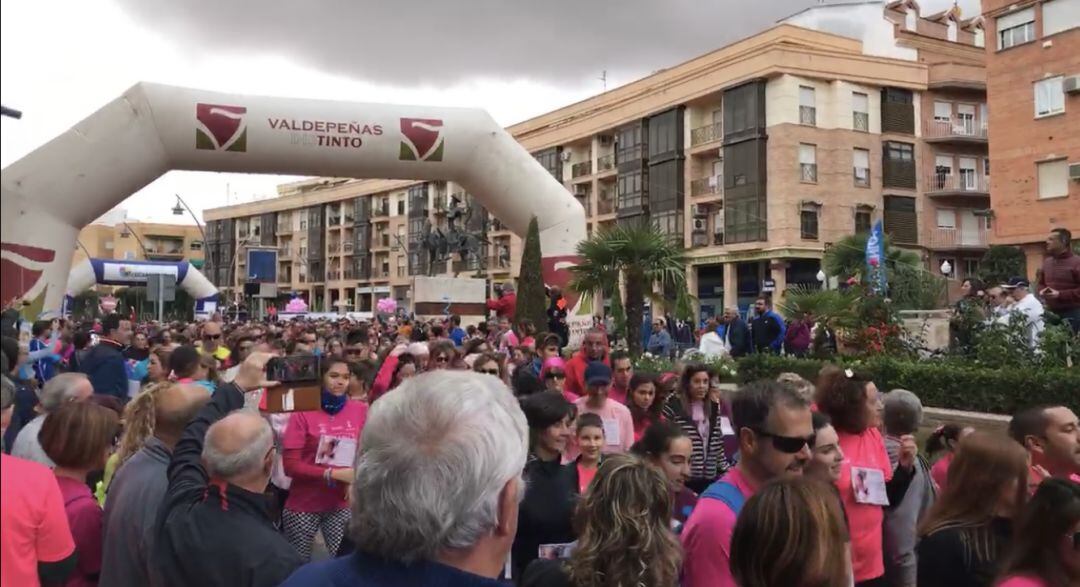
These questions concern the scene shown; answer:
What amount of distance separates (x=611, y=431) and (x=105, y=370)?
4.54 meters

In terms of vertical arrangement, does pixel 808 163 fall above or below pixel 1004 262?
above

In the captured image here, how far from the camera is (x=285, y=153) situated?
47.8 ft

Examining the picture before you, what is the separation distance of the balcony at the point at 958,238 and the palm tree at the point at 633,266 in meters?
27.6

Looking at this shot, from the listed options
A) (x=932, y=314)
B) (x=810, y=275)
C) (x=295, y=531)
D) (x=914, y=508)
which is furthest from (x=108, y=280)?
(x=914, y=508)

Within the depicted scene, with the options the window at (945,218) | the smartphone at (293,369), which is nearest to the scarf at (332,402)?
the smartphone at (293,369)

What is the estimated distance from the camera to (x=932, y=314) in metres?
15.2

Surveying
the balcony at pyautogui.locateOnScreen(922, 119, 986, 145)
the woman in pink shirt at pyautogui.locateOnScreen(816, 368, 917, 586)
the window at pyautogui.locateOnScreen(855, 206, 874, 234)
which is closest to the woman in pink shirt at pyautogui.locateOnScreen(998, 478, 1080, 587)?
the woman in pink shirt at pyautogui.locateOnScreen(816, 368, 917, 586)

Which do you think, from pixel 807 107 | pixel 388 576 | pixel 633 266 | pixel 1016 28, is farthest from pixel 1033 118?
pixel 388 576

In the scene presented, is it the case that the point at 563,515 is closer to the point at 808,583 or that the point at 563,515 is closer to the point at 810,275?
the point at 808,583

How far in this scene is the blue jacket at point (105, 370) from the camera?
743 centimetres

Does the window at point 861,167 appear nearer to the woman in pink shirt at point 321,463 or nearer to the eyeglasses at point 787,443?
the woman in pink shirt at point 321,463

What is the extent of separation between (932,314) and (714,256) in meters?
22.4

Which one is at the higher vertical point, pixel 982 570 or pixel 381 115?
pixel 381 115

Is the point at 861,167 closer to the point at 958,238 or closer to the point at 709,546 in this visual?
the point at 958,238
